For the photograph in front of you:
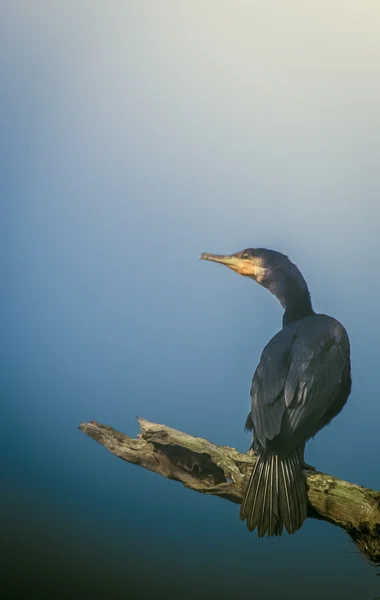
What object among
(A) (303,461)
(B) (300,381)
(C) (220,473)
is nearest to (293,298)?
(B) (300,381)

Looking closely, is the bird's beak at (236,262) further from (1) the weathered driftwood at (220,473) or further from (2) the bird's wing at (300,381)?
(1) the weathered driftwood at (220,473)

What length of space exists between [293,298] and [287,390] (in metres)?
0.51

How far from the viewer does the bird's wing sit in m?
2.54

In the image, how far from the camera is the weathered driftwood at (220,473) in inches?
87.4

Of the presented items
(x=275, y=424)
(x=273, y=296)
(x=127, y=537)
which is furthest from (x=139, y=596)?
(x=273, y=296)

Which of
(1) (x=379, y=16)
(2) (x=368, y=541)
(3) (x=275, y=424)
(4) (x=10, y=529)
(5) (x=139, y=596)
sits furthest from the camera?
(4) (x=10, y=529)

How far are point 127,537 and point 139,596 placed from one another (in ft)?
0.92

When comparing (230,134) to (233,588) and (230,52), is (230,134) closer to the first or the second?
(230,52)

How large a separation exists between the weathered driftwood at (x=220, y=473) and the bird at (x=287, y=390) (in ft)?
0.22

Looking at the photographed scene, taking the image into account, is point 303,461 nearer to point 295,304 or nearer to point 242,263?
point 295,304

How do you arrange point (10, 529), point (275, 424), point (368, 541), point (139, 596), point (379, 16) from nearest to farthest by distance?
point (368, 541), point (275, 424), point (379, 16), point (139, 596), point (10, 529)

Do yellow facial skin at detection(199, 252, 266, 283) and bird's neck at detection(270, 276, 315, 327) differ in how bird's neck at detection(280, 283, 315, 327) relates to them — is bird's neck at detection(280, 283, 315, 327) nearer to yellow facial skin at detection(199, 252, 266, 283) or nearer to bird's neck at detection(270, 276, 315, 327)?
bird's neck at detection(270, 276, 315, 327)

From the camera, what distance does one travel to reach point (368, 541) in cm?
223

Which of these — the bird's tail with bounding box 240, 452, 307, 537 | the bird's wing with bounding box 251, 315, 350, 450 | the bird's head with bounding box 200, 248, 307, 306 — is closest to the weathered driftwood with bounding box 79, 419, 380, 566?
the bird's tail with bounding box 240, 452, 307, 537
